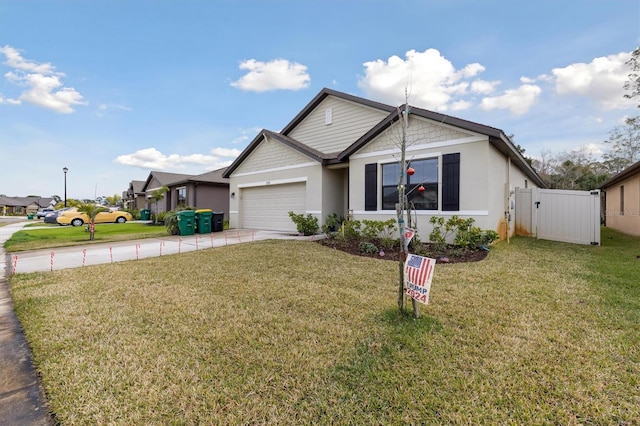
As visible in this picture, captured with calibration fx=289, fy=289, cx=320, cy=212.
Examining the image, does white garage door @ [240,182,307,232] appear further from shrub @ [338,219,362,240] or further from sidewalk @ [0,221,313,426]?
sidewalk @ [0,221,313,426]

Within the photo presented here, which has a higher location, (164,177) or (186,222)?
(164,177)

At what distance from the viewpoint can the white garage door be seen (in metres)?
13.0

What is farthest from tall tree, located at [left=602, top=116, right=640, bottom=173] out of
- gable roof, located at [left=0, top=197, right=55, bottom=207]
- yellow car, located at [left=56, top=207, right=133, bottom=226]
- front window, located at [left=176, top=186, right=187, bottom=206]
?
gable roof, located at [left=0, top=197, right=55, bottom=207]

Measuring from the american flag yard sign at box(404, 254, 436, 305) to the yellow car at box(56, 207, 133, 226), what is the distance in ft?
73.1

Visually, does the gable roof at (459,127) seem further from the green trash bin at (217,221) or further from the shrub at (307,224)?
the green trash bin at (217,221)

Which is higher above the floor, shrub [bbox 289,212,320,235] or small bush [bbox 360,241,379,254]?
shrub [bbox 289,212,320,235]

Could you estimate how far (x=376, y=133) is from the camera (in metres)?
9.93

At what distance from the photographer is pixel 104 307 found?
411cm

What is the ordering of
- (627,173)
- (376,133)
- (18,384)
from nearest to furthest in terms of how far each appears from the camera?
(18,384)
(376,133)
(627,173)

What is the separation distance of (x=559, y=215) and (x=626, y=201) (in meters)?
7.13

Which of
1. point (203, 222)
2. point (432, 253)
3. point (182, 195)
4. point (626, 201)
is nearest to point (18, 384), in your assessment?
point (432, 253)

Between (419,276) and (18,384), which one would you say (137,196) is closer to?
(18,384)

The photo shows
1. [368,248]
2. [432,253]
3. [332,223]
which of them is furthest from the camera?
[332,223]

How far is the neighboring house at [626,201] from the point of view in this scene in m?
12.3
